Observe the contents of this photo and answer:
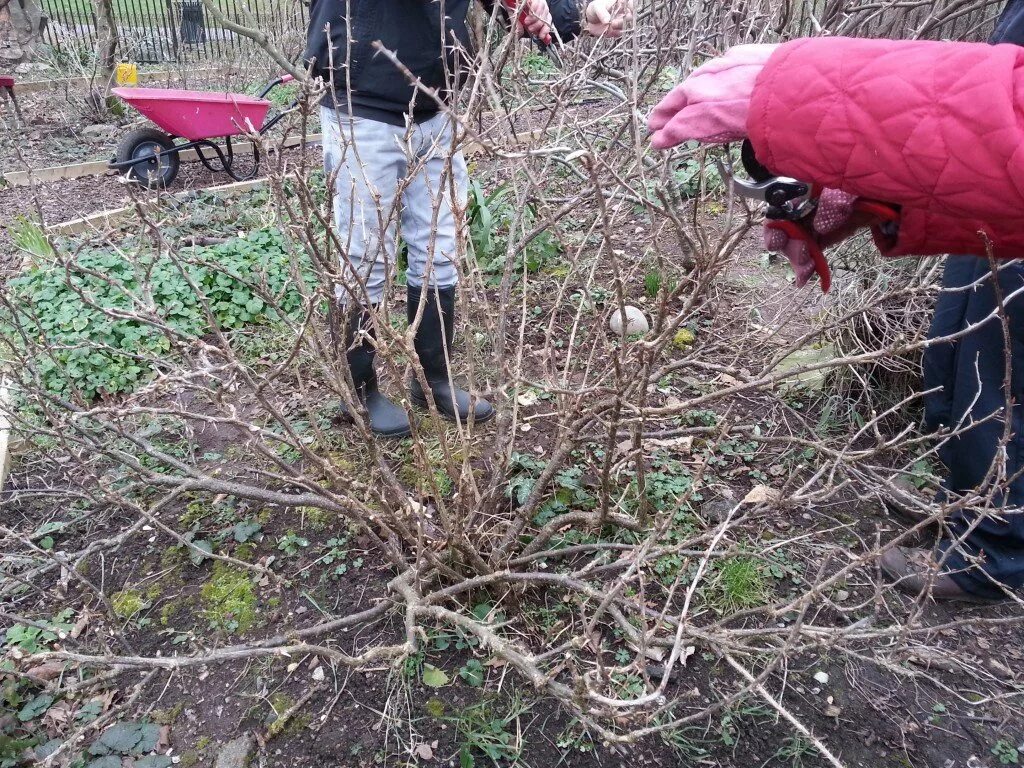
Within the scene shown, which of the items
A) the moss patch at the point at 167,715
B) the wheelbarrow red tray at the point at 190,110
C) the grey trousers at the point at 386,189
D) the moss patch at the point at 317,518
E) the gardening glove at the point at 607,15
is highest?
the gardening glove at the point at 607,15

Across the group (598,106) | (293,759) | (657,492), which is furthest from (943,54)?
(598,106)

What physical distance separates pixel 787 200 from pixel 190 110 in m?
5.36

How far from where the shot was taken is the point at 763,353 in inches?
130

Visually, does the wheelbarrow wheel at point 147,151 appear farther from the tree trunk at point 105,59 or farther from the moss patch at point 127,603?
the moss patch at point 127,603

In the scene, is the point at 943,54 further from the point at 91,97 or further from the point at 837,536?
the point at 91,97

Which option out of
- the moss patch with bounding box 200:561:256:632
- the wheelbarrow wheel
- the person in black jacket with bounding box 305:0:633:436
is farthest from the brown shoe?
the wheelbarrow wheel

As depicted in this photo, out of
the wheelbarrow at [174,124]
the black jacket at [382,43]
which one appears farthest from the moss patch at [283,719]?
the wheelbarrow at [174,124]

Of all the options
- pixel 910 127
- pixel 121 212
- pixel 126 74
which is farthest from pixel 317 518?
pixel 126 74

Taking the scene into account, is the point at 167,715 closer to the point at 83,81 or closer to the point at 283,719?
the point at 283,719

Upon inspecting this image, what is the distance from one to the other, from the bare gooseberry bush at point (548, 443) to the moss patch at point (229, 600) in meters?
0.06

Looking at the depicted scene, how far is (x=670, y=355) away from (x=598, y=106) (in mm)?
4322

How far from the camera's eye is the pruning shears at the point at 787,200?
54.2 inches

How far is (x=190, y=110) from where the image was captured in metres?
5.41

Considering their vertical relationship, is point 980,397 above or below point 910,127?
below
